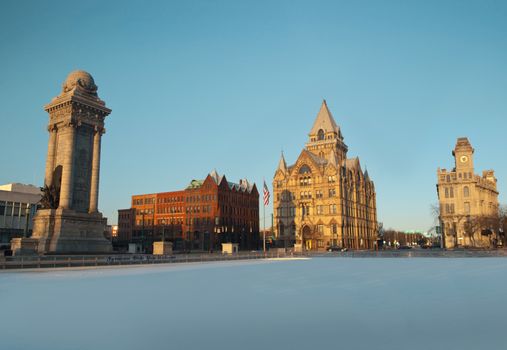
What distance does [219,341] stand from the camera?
362 inches

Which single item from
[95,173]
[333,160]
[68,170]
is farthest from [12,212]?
[333,160]

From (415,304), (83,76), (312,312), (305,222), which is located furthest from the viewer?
(305,222)

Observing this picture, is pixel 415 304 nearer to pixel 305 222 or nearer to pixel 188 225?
pixel 305 222

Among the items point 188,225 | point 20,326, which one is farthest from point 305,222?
point 20,326

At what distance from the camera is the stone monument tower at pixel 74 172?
147ft

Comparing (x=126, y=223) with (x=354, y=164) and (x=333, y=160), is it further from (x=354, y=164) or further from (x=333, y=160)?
(x=354, y=164)

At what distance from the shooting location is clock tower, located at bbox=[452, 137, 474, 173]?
115375mm

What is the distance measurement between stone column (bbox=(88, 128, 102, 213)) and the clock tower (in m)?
103

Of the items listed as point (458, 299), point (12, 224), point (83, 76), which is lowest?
point (458, 299)

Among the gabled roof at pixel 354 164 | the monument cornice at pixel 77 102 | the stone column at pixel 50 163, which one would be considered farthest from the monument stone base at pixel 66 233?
the gabled roof at pixel 354 164

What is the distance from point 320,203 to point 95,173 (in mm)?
77617

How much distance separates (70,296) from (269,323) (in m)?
9.52

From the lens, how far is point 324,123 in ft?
461

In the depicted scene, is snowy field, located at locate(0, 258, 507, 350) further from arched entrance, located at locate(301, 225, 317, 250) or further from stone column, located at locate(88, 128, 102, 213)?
arched entrance, located at locate(301, 225, 317, 250)
